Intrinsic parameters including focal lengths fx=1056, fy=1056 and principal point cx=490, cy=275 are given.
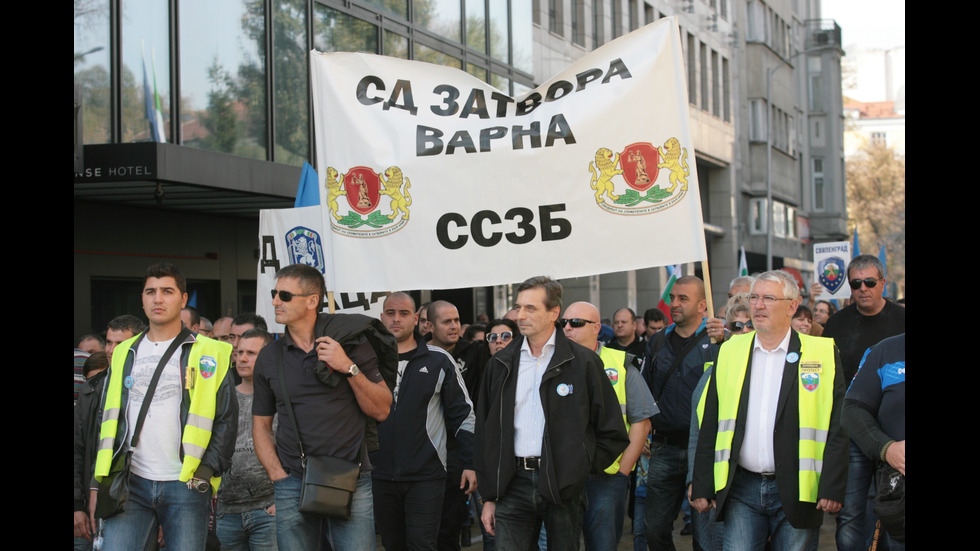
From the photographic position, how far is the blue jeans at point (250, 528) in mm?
6480

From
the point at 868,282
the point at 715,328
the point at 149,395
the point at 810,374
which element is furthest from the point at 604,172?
the point at 149,395

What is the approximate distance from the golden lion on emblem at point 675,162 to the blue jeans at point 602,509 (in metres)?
2.08

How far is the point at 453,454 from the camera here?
25.0 ft

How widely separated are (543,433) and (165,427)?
6.65ft

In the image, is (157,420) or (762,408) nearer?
(157,420)

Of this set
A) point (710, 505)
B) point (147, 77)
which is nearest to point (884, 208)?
point (147, 77)

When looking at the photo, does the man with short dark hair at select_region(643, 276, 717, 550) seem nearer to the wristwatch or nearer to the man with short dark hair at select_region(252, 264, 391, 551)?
the man with short dark hair at select_region(252, 264, 391, 551)

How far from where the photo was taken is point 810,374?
574 centimetres

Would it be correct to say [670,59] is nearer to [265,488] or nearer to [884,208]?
[265,488]

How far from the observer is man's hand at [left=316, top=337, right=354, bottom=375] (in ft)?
17.4

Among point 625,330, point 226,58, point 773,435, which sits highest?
point 226,58

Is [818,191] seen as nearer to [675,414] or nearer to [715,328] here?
[675,414]

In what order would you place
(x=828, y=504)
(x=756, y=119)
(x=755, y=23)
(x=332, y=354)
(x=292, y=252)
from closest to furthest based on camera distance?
(x=332, y=354)
(x=828, y=504)
(x=292, y=252)
(x=756, y=119)
(x=755, y=23)
